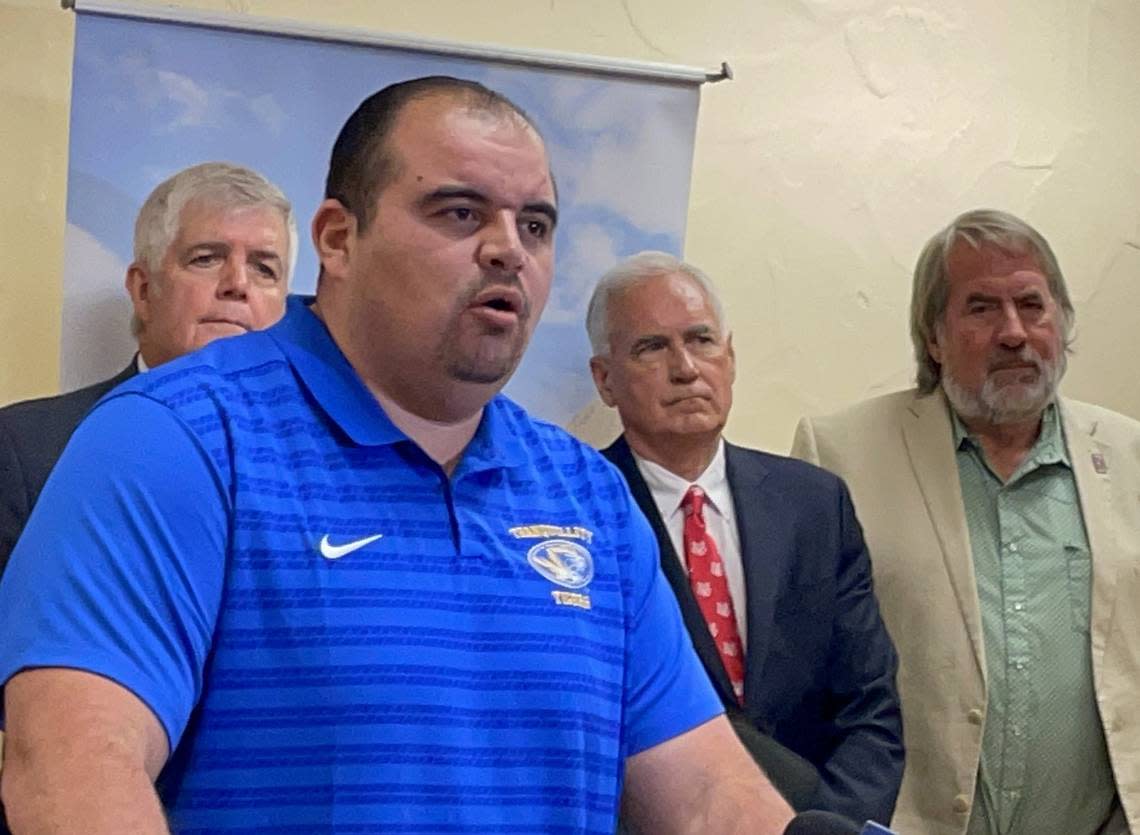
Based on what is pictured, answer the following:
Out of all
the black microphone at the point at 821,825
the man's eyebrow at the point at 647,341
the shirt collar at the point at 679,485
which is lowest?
the black microphone at the point at 821,825

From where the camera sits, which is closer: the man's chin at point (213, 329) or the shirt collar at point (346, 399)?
the shirt collar at point (346, 399)

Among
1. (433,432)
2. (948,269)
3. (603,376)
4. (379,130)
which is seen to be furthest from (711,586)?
(379,130)

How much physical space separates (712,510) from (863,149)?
1298mm

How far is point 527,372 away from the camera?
3023mm

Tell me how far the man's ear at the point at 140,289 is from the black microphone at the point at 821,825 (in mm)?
1823

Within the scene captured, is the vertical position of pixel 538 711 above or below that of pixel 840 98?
below

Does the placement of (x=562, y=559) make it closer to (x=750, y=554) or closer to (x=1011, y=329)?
(x=750, y=554)

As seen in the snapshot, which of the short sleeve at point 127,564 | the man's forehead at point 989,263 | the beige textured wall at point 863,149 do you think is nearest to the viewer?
the short sleeve at point 127,564

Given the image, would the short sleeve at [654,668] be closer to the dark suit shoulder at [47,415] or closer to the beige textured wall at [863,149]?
the dark suit shoulder at [47,415]

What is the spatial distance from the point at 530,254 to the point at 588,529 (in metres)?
0.27

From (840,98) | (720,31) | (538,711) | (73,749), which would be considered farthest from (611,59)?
(73,749)

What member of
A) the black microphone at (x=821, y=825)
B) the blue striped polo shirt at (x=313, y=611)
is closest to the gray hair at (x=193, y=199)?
the blue striped polo shirt at (x=313, y=611)

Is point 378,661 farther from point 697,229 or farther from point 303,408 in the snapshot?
point 697,229

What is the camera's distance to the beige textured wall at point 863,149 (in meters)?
3.39
